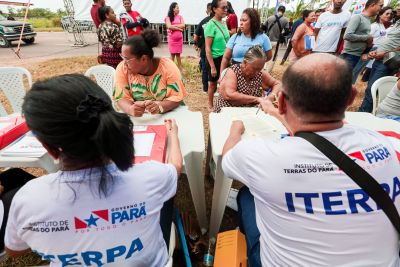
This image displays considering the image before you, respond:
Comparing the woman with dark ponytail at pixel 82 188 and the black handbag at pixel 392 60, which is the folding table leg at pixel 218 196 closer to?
the woman with dark ponytail at pixel 82 188

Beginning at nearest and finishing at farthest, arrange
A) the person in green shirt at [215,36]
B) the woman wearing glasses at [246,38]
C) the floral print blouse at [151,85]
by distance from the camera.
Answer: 1. the floral print blouse at [151,85]
2. the woman wearing glasses at [246,38]
3. the person in green shirt at [215,36]

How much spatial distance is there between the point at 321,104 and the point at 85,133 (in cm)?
82

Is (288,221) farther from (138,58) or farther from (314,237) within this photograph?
(138,58)

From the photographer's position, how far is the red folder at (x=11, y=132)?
4.87 ft

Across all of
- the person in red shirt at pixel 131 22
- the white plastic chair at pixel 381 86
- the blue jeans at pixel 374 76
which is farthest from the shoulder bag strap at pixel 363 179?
the person in red shirt at pixel 131 22

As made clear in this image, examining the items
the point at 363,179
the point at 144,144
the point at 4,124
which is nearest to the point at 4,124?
the point at 4,124

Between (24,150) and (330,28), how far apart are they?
4.46 metres

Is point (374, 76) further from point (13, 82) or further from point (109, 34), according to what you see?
point (13, 82)

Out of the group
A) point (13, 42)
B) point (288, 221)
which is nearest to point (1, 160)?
point (288, 221)

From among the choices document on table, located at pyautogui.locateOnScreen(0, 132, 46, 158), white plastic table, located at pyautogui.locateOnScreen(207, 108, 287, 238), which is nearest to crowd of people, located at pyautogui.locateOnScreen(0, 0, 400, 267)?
white plastic table, located at pyautogui.locateOnScreen(207, 108, 287, 238)

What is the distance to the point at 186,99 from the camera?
474 cm

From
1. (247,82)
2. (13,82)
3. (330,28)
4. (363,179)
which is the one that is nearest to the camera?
(363,179)

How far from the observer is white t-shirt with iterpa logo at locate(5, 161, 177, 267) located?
77cm

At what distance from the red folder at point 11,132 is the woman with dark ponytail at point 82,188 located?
85 cm
